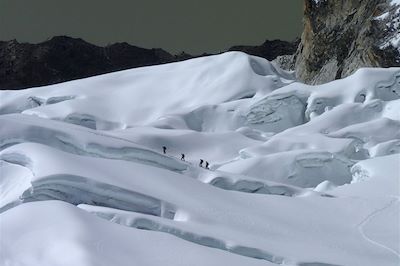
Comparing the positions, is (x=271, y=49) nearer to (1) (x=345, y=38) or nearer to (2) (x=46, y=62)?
(2) (x=46, y=62)

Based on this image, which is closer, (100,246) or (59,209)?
(100,246)

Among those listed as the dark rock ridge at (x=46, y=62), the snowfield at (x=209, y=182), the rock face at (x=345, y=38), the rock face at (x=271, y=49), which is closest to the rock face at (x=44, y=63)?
the dark rock ridge at (x=46, y=62)

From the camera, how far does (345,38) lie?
3116 cm

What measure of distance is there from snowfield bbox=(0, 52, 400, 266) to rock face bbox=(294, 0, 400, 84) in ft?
19.5

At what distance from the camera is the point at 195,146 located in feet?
55.5

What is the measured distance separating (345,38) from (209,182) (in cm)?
2345

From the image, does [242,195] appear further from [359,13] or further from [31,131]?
[359,13]

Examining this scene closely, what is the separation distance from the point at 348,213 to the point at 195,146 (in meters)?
8.80

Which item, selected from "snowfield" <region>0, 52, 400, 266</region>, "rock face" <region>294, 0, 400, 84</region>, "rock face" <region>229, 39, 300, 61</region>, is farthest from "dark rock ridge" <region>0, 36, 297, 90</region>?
"snowfield" <region>0, 52, 400, 266</region>

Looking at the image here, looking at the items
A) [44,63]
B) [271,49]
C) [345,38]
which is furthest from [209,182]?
[271,49]

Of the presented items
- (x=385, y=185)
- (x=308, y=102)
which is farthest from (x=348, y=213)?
(x=308, y=102)

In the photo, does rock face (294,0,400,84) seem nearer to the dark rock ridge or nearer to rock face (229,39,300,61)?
the dark rock ridge

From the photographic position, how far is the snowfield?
17.3 feet

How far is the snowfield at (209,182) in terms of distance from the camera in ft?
17.3
